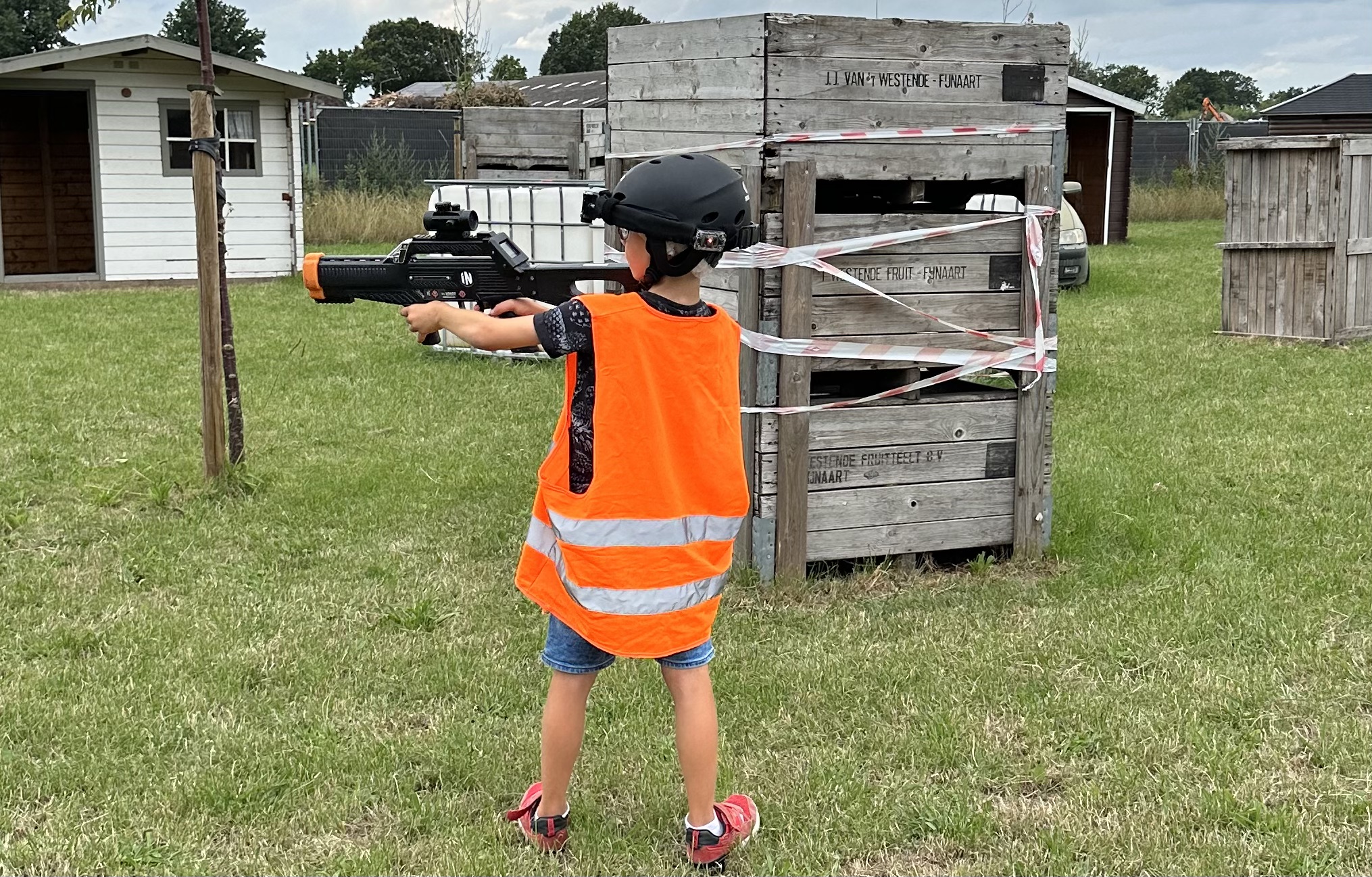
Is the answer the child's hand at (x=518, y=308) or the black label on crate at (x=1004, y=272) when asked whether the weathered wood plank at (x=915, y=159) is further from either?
the child's hand at (x=518, y=308)

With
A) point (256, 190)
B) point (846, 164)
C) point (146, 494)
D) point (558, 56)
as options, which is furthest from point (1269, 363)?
point (558, 56)

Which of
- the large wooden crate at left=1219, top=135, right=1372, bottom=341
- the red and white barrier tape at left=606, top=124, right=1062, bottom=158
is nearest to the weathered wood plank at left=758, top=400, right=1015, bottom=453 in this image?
the red and white barrier tape at left=606, top=124, right=1062, bottom=158

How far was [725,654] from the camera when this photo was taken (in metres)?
5.09

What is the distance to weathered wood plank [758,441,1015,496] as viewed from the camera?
5930mm

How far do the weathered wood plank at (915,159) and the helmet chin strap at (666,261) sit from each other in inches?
94.2

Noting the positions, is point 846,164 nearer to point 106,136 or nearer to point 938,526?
point 938,526

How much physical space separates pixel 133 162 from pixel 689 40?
15.4 meters

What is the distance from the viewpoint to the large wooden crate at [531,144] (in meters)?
13.4

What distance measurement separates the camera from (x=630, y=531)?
3.42 metres

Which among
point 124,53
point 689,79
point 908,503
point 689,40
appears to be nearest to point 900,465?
point 908,503

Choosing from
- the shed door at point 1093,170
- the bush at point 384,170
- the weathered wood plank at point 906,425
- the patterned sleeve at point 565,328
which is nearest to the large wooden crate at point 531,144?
the weathered wood plank at point 906,425

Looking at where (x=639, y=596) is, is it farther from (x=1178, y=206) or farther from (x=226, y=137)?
(x=1178, y=206)

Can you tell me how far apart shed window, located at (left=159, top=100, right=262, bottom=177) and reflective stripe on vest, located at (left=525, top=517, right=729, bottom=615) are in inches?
686

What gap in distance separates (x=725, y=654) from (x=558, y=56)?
76.8 m
